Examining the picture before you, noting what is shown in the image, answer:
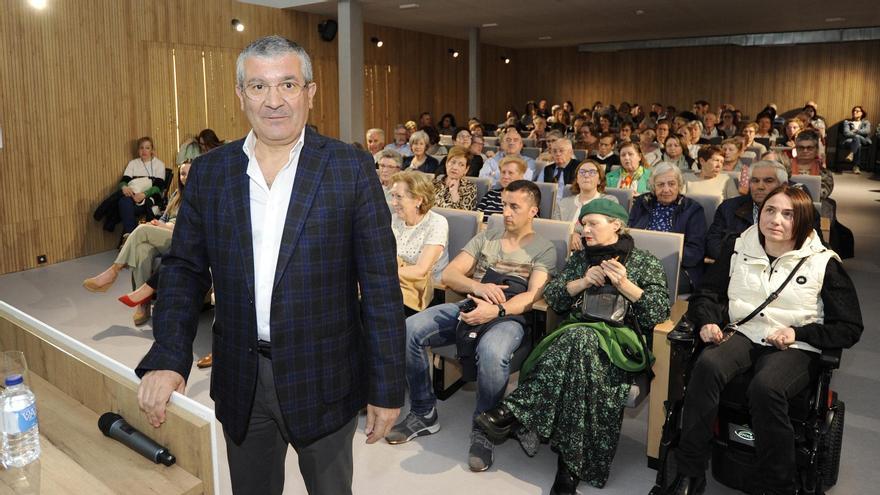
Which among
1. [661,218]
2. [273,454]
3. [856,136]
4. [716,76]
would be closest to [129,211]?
[661,218]

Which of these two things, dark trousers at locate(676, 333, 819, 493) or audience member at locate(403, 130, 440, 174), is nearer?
dark trousers at locate(676, 333, 819, 493)

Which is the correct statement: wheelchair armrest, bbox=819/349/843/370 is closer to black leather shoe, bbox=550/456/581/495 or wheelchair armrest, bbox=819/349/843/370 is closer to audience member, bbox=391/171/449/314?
black leather shoe, bbox=550/456/581/495

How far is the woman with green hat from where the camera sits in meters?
2.78

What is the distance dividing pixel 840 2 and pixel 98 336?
10.5 m

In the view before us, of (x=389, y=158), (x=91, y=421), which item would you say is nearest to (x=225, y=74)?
(x=389, y=158)

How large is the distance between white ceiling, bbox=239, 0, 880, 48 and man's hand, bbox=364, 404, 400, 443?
841 centimetres

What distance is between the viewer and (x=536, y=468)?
301 centimetres

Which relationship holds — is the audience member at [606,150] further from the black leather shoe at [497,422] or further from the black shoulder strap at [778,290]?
the black leather shoe at [497,422]

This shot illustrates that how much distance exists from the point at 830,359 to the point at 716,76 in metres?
15.4

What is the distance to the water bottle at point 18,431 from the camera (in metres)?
1.46

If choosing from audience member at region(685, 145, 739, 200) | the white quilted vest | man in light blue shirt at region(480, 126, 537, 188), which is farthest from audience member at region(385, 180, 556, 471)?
man in light blue shirt at region(480, 126, 537, 188)

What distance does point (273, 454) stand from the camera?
164 centimetres

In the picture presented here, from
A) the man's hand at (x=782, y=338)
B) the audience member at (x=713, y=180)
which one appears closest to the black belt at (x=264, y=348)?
Answer: the man's hand at (x=782, y=338)

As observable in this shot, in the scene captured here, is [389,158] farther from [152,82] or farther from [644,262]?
[152,82]
